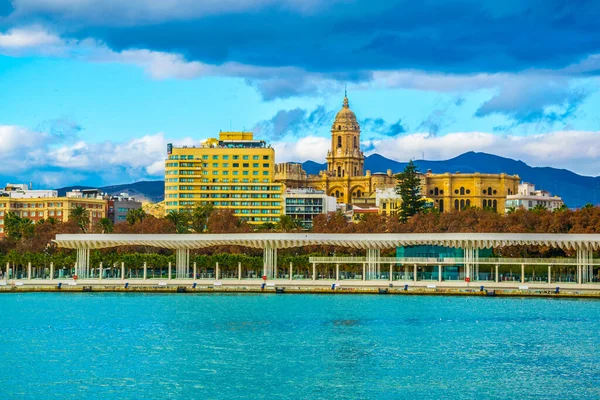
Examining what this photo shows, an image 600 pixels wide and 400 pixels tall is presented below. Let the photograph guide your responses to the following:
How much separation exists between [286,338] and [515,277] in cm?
3900

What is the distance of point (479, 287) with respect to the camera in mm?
90562

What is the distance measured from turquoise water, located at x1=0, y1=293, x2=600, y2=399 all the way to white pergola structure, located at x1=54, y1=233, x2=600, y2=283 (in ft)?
29.8

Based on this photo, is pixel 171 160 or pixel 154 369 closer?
pixel 154 369

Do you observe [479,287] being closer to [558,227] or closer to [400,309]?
[400,309]

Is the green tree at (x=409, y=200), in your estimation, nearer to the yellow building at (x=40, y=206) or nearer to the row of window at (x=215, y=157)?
the row of window at (x=215, y=157)

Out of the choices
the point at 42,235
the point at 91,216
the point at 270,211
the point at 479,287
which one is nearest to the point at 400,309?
the point at 479,287

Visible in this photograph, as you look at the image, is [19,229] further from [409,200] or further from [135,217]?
[409,200]

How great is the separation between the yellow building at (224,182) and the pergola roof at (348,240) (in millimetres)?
78923

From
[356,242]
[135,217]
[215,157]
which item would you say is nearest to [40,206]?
[215,157]

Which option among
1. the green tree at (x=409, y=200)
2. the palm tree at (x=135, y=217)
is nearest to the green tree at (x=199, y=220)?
the palm tree at (x=135, y=217)

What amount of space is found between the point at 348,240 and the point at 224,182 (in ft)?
282

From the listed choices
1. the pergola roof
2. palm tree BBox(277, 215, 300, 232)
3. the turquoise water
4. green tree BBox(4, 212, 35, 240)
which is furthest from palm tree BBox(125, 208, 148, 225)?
the turquoise water

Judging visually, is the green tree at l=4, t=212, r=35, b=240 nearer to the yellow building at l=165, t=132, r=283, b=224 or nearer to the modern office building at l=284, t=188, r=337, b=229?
the yellow building at l=165, t=132, r=283, b=224

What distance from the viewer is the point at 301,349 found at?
58281 millimetres
